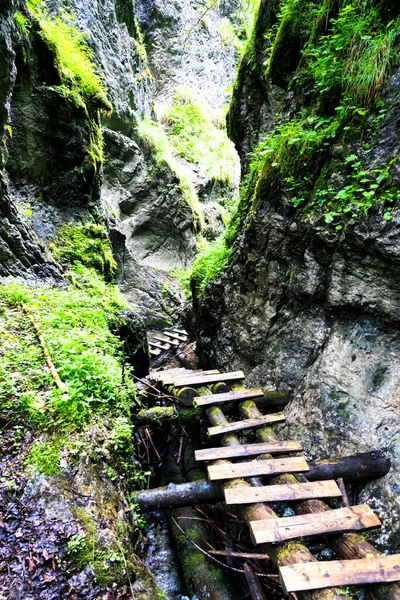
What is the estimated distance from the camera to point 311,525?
8.56ft

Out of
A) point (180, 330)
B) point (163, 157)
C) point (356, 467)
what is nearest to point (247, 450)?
point (356, 467)

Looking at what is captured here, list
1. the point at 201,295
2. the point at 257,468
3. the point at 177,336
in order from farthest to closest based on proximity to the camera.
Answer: the point at 177,336 → the point at 201,295 → the point at 257,468

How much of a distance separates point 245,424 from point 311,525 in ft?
4.91

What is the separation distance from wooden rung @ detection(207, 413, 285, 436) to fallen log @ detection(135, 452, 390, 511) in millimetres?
570

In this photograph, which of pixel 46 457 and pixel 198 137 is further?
pixel 198 137

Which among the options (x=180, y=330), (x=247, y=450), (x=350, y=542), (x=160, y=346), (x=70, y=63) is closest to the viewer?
(x=350, y=542)

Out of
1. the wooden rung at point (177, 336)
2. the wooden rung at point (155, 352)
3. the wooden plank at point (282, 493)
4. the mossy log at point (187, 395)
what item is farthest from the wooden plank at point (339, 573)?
the wooden rung at point (177, 336)

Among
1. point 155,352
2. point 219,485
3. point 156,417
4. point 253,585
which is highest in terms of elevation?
point 219,485

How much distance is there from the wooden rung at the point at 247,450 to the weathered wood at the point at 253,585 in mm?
927

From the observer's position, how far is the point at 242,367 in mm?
6098

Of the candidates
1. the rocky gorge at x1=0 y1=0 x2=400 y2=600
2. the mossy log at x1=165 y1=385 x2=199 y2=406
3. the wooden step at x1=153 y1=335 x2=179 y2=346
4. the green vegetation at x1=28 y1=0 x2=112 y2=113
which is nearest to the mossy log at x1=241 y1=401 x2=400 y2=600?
Answer: the rocky gorge at x1=0 y1=0 x2=400 y2=600

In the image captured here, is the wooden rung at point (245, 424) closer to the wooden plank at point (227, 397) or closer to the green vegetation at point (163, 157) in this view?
the wooden plank at point (227, 397)

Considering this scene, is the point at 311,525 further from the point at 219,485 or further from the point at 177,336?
the point at 177,336

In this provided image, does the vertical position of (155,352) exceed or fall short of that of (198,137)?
it falls short
